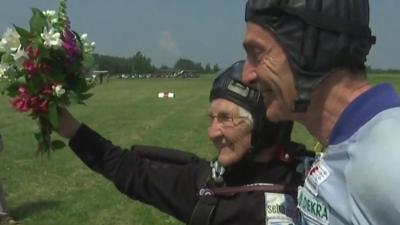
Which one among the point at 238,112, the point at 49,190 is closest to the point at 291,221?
the point at 238,112

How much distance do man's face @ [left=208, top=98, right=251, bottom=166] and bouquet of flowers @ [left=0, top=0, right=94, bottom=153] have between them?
770 millimetres

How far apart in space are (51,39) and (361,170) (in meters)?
2.29

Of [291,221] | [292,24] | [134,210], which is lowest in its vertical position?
[134,210]

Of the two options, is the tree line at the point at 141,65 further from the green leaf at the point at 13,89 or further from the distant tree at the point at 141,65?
the green leaf at the point at 13,89

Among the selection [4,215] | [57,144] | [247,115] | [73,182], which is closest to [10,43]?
[57,144]

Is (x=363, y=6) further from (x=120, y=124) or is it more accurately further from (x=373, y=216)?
(x=120, y=124)

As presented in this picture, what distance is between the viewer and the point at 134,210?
11.7m

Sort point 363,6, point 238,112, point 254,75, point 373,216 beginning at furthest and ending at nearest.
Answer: point 238,112 < point 254,75 < point 363,6 < point 373,216

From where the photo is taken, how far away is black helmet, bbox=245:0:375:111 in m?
1.95

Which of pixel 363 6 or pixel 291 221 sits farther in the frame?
pixel 291 221

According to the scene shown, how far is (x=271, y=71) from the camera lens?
206 centimetres

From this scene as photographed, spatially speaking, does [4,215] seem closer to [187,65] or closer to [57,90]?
[57,90]

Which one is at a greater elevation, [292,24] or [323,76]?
[292,24]

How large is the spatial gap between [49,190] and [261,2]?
1239 cm
